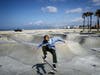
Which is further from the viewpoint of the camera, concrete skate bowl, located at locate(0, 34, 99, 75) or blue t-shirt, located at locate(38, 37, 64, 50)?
concrete skate bowl, located at locate(0, 34, 99, 75)

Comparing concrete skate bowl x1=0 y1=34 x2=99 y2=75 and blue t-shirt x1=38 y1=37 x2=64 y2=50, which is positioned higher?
blue t-shirt x1=38 y1=37 x2=64 y2=50

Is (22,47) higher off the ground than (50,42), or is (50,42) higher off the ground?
(50,42)

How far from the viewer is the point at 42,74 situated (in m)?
8.31

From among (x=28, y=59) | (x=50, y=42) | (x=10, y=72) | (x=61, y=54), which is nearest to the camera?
(x=50, y=42)

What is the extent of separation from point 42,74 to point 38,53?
4498 mm

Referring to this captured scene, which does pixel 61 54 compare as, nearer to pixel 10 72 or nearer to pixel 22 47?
pixel 22 47

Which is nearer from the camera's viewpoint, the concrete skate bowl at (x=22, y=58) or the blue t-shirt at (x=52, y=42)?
the blue t-shirt at (x=52, y=42)

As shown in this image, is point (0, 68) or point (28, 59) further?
point (28, 59)

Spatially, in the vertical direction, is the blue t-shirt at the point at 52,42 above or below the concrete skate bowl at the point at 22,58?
above

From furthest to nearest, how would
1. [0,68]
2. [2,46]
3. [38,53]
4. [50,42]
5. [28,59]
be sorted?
[2,46]
[38,53]
[28,59]
[0,68]
[50,42]

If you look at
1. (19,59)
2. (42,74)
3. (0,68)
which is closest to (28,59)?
(19,59)

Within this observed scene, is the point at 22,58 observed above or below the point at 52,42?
below

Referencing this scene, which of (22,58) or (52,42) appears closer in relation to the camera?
(52,42)

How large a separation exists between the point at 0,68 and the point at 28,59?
2631mm
